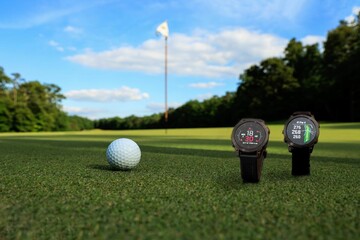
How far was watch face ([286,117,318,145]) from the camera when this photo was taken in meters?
3.77

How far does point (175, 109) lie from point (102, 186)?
88605 mm

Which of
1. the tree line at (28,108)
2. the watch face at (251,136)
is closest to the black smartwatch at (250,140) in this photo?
the watch face at (251,136)

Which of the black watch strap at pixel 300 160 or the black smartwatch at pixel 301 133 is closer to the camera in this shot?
the black smartwatch at pixel 301 133

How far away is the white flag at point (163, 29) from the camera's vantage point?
97.3 feet

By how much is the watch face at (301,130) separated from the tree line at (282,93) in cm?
4841

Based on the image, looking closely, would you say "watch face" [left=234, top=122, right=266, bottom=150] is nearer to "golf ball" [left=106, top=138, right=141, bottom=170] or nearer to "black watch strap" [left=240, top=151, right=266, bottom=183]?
"black watch strap" [left=240, top=151, right=266, bottom=183]

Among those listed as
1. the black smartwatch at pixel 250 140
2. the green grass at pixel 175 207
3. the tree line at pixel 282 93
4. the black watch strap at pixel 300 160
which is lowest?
the green grass at pixel 175 207

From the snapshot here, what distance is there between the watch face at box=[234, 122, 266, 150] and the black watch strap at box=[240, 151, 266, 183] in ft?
0.33

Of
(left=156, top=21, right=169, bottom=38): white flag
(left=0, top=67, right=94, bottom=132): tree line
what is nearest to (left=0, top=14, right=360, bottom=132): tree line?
(left=0, top=67, right=94, bottom=132): tree line

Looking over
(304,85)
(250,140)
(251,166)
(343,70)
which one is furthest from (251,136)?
(304,85)

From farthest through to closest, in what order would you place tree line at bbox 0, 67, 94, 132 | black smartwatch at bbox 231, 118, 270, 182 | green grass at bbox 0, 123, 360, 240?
tree line at bbox 0, 67, 94, 132 → black smartwatch at bbox 231, 118, 270, 182 → green grass at bbox 0, 123, 360, 240

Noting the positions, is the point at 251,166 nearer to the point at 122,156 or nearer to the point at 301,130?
the point at 301,130

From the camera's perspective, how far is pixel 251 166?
348 centimetres

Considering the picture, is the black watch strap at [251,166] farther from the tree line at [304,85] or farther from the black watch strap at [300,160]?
the tree line at [304,85]
